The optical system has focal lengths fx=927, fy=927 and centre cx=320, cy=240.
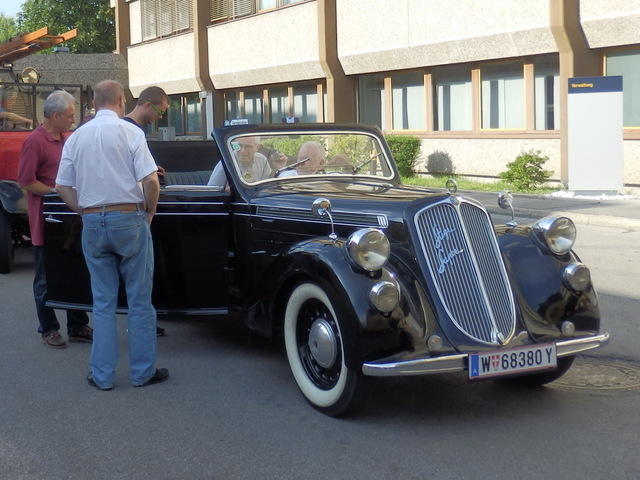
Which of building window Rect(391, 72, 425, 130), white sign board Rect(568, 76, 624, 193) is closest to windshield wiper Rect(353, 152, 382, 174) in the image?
Result: white sign board Rect(568, 76, 624, 193)

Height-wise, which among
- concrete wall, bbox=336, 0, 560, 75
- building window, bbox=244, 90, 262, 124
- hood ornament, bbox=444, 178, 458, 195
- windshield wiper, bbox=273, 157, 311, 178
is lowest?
hood ornament, bbox=444, 178, 458, 195

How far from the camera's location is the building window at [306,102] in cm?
2652

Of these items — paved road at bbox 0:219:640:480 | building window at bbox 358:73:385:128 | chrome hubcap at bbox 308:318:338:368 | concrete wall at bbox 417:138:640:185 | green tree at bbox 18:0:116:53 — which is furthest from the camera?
green tree at bbox 18:0:116:53

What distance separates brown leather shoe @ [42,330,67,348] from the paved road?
0.31 meters

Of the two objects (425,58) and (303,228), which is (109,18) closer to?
(425,58)

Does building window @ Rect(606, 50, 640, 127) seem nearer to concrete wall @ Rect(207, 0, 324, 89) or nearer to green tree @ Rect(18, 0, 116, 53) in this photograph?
concrete wall @ Rect(207, 0, 324, 89)

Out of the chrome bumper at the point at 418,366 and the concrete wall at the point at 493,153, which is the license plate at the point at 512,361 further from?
the concrete wall at the point at 493,153

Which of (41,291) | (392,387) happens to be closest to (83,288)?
(41,291)

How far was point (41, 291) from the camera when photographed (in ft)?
22.4

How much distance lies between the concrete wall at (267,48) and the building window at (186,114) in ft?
10.3

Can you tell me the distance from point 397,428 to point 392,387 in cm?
73

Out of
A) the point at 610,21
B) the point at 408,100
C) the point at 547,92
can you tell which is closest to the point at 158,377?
the point at 610,21

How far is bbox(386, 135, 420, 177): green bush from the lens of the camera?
71.1 ft

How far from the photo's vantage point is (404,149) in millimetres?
21656
